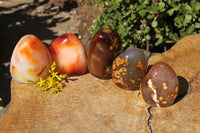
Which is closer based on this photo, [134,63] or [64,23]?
[134,63]

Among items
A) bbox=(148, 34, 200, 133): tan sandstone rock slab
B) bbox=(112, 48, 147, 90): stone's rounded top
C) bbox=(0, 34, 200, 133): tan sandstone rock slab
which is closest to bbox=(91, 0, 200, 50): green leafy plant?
bbox=(148, 34, 200, 133): tan sandstone rock slab

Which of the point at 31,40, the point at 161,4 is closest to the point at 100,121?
the point at 31,40

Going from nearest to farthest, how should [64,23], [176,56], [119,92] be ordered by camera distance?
[119,92], [176,56], [64,23]

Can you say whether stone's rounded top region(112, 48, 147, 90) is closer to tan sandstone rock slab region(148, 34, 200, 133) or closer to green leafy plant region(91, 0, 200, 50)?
tan sandstone rock slab region(148, 34, 200, 133)

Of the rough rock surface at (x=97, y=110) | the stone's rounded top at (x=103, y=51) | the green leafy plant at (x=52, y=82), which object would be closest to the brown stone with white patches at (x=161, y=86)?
the rough rock surface at (x=97, y=110)

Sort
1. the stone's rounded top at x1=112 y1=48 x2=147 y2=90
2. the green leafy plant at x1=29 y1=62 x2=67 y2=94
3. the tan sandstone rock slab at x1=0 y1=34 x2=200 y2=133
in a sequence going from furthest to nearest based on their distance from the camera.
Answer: the green leafy plant at x1=29 y1=62 x2=67 y2=94
the stone's rounded top at x1=112 y1=48 x2=147 y2=90
the tan sandstone rock slab at x1=0 y1=34 x2=200 y2=133

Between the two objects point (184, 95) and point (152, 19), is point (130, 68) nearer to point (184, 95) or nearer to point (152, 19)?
point (184, 95)

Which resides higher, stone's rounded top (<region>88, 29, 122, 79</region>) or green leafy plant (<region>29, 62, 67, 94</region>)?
stone's rounded top (<region>88, 29, 122, 79</region>)

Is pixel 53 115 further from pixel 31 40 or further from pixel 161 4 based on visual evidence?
pixel 161 4

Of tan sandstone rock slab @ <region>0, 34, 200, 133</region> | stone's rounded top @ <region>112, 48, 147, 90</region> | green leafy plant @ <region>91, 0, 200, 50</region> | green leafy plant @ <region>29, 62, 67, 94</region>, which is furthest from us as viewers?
green leafy plant @ <region>91, 0, 200, 50</region>
